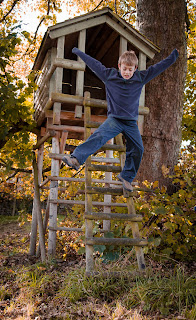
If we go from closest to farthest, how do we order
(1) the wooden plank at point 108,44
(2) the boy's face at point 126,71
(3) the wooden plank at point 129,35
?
(2) the boy's face at point 126,71, (3) the wooden plank at point 129,35, (1) the wooden plank at point 108,44

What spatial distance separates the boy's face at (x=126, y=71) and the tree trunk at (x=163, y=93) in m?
2.10

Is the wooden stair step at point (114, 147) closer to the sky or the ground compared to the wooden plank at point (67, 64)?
closer to the ground

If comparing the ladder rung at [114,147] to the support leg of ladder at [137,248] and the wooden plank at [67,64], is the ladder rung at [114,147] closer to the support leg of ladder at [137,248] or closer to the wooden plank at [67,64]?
the support leg of ladder at [137,248]

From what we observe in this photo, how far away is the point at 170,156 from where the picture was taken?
246 inches

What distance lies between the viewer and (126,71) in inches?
166

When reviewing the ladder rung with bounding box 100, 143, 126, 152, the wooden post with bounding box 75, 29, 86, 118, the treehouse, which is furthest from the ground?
the wooden post with bounding box 75, 29, 86, 118

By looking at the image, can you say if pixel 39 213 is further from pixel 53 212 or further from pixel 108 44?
pixel 108 44

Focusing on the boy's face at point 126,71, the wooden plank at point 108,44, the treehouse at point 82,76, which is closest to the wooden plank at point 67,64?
the treehouse at point 82,76

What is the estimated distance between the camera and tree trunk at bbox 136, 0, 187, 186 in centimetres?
620

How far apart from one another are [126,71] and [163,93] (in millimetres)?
2333

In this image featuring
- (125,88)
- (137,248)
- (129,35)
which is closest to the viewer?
(137,248)

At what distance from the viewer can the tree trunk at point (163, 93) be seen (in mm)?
6203

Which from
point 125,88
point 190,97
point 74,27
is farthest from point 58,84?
point 190,97

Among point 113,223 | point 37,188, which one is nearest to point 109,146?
point 113,223
